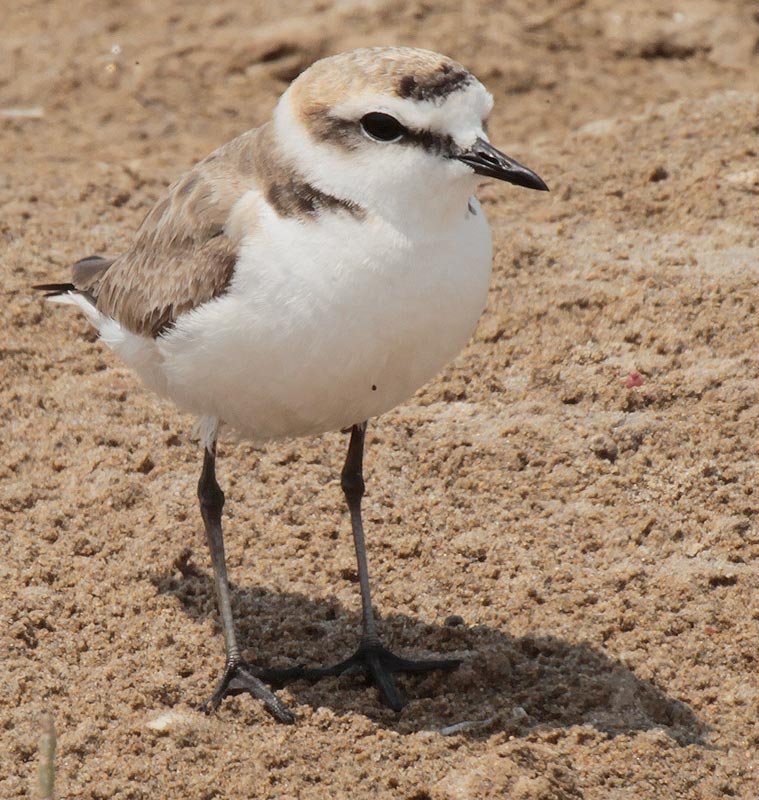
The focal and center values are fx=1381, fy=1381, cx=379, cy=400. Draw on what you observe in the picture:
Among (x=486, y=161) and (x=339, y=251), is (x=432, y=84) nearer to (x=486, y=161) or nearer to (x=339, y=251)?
(x=486, y=161)

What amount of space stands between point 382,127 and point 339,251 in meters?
0.39

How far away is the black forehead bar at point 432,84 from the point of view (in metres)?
4.11

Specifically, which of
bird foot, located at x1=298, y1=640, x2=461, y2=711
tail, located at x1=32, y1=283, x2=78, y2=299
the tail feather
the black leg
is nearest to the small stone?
the black leg

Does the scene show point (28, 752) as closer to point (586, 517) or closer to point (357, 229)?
point (357, 229)

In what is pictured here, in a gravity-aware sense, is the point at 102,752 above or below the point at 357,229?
below

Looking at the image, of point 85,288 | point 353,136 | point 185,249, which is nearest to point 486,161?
point 353,136

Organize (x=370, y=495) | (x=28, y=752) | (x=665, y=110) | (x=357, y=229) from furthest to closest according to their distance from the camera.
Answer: (x=665, y=110)
(x=370, y=495)
(x=28, y=752)
(x=357, y=229)

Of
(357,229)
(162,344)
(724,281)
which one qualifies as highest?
(357,229)

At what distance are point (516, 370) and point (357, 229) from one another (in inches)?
87.8

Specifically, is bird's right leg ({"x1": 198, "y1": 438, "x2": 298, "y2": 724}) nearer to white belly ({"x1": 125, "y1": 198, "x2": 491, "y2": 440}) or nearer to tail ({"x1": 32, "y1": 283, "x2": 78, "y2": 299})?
white belly ({"x1": 125, "y1": 198, "x2": 491, "y2": 440})

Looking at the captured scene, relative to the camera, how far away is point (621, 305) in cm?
643

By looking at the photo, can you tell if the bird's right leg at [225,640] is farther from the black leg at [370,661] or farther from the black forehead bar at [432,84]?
the black forehead bar at [432,84]

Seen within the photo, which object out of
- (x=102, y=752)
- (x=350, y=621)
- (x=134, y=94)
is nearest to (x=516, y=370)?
(x=350, y=621)

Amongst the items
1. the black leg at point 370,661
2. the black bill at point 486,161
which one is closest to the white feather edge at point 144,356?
the black leg at point 370,661
